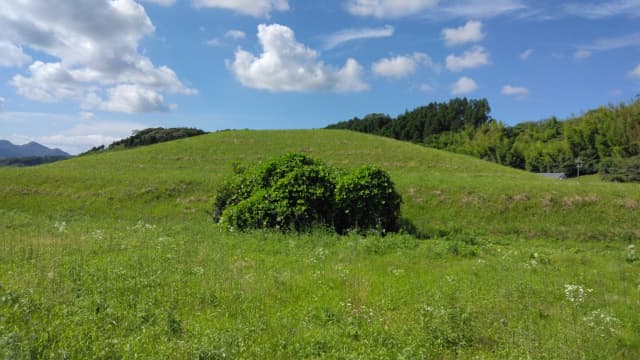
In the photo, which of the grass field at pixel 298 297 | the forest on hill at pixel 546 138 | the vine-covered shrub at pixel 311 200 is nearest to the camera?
the grass field at pixel 298 297

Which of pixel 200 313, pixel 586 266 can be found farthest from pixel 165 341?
pixel 586 266

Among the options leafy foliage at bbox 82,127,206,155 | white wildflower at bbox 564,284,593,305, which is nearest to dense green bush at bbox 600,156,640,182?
white wildflower at bbox 564,284,593,305

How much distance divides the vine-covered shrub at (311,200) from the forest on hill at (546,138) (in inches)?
2146

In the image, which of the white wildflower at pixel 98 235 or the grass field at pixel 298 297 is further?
the white wildflower at pixel 98 235

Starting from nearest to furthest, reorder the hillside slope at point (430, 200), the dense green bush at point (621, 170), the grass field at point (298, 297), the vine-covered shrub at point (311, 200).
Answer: the grass field at point (298, 297)
the vine-covered shrub at point (311, 200)
the hillside slope at point (430, 200)
the dense green bush at point (621, 170)

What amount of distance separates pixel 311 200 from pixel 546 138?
268 feet

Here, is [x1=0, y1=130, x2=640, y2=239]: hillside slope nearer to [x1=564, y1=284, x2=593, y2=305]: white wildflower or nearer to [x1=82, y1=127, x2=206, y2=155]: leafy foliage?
[x1=564, y1=284, x2=593, y2=305]: white wildflower

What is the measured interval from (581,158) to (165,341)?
7804 centimetres

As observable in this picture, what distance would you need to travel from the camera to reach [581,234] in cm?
1886

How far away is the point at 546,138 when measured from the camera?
267 feet

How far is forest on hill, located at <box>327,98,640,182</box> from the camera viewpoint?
63844 millimetres

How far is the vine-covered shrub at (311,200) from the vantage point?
541 inches

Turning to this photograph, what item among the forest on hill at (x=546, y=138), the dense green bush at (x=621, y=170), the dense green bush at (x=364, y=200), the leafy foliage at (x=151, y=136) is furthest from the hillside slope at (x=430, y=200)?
the leafy foliage at (x=151, y=136)

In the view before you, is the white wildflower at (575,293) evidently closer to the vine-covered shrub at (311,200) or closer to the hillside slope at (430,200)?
the vine-covered shrub at (311,200)
